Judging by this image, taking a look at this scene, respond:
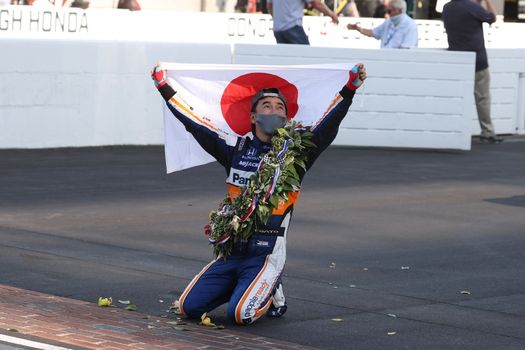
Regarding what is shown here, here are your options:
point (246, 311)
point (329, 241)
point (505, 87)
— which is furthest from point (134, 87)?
point (246, 311)

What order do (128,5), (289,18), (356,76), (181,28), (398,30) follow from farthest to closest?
(128,5) → (181,28) → (398,30) → (289,18) → (356,76)

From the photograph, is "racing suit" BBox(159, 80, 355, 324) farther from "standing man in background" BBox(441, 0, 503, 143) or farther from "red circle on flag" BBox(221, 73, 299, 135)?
"standing man in background" BBox(441, 0, 503, 143)

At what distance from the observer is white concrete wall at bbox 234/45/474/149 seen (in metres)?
17.7

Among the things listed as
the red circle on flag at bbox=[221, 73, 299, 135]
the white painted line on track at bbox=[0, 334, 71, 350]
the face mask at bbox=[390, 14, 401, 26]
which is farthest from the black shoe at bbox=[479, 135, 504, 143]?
the white painted line on track at bbox=[0, 334, 71, 350]

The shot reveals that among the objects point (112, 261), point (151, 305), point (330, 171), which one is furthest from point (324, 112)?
point (330, 171)

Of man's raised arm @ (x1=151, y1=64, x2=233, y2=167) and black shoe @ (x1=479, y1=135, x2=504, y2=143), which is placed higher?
man's raised arm @ (x1=151, y1=64, x2=233, y2=167)

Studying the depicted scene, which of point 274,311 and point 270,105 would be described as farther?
point 270,105

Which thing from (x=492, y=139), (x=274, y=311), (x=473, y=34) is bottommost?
(x=492, y=139)

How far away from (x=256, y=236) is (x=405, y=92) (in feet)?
33.2

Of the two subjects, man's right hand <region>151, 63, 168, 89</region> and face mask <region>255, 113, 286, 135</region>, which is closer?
face mask <region>255, 113, 286, 135</region>

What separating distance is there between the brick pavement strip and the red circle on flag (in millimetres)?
1383

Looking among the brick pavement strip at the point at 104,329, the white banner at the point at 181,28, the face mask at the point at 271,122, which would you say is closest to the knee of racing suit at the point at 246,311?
the brick pavement strip at the point at 104,329

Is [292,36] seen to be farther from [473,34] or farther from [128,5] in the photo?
[128,5]

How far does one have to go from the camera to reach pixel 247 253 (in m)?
8.06
